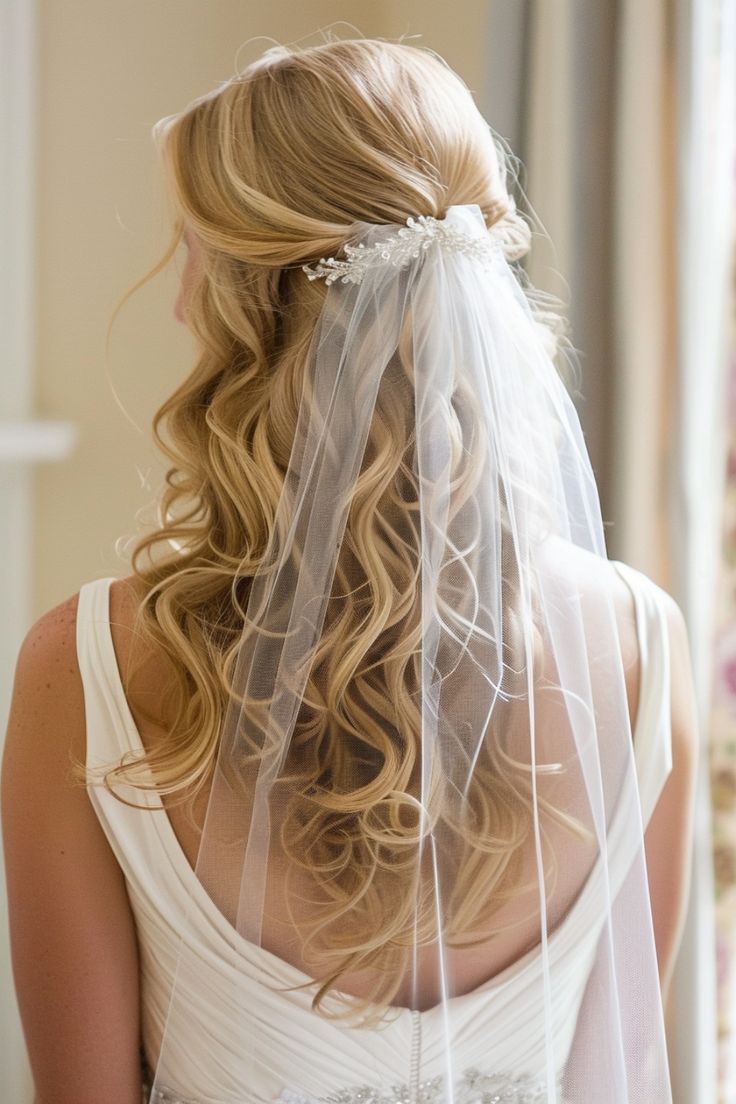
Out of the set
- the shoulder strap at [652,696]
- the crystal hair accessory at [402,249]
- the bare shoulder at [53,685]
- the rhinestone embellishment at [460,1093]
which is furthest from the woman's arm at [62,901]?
the shoulder strap at [652,696]

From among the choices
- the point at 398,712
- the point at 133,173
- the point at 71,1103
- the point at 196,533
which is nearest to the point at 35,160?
the point at 133,173

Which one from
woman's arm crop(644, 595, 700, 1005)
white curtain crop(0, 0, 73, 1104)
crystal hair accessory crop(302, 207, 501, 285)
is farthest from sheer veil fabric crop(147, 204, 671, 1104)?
white curtain crop(0, 0, 73, 1104)

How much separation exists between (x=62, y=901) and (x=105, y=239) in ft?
4.07

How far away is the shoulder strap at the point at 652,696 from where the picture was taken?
0.95m

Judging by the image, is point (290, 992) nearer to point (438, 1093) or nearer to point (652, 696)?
point (438, 1093)

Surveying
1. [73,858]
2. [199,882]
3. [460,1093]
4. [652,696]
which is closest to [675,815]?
[652,696]

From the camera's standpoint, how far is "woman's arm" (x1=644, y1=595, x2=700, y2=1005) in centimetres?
100

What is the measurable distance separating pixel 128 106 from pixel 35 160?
8.2 inches

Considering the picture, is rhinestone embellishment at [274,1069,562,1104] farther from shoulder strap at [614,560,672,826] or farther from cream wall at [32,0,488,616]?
cream wall at [32,0,488,616]

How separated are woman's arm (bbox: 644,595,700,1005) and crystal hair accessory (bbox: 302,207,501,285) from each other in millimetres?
392

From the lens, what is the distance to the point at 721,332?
56.7 inches

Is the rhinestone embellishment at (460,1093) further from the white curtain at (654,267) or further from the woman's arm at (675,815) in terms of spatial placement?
the white curtain at (654,267)

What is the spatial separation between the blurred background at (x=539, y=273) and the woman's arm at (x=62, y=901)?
514 millimetres

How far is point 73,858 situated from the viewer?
928mm
